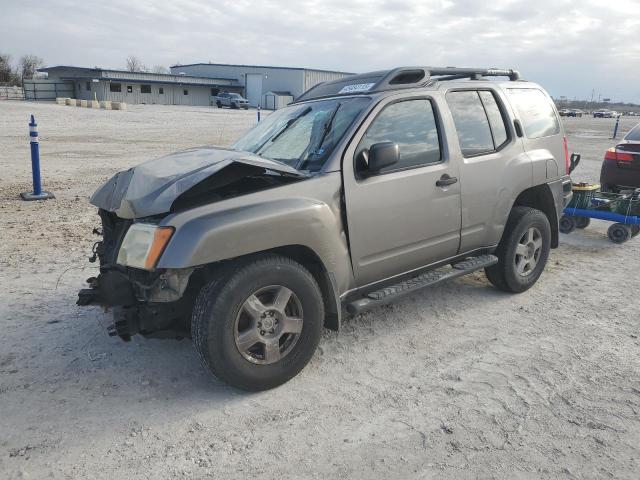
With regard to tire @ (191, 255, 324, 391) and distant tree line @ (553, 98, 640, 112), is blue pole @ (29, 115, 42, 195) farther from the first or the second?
distant tree line @ (553, 98, 640, 112)

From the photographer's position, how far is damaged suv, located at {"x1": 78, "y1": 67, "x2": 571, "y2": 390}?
3053mm

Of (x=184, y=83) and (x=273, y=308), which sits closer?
(x=273, y=308)

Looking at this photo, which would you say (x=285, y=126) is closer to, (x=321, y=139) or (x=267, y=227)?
(x=321, y=139)

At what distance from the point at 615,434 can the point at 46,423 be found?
319 cm

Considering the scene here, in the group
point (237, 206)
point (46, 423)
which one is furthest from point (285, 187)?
point (46, 423)

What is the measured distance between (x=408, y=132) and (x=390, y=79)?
18.2 inches

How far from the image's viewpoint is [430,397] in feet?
10.6

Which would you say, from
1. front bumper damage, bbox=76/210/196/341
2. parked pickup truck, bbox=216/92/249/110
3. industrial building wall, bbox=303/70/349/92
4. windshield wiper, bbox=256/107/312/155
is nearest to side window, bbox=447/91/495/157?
windshield wiper, bbox=256/107/312/155

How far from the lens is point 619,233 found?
6992 mm

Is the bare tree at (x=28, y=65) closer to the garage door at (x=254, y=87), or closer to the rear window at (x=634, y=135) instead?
the garage door at (x=254, y=87)

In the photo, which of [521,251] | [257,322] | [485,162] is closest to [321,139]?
[257,322]

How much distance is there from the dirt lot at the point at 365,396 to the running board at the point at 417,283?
0.41 metres

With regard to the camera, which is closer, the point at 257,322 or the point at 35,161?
the point at 257,322

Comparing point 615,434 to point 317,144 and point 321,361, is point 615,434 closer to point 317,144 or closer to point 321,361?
point 321,361
